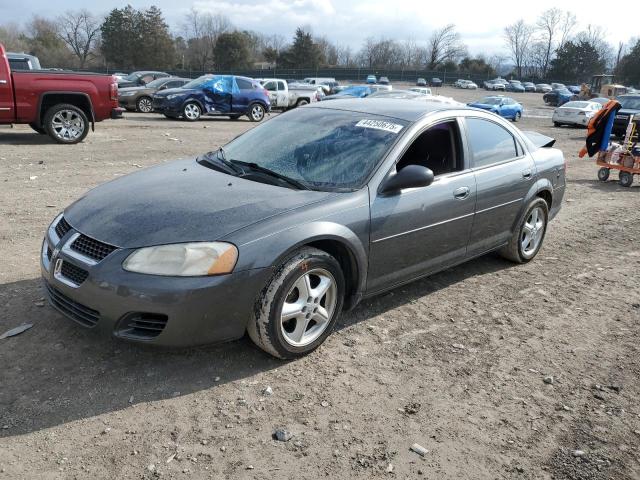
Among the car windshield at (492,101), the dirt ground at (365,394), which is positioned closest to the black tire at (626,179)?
the dirt ground at (365,394)

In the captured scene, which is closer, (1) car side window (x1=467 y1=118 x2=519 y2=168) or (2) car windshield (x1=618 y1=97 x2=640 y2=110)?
(1) car side window (x1=467 y1=118 x2=519 y2=168)

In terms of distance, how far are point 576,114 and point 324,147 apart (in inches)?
959

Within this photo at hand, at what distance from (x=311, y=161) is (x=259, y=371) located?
1551 millimetres

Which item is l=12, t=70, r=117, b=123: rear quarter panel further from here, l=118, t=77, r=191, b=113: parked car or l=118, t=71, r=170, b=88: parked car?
l=118, t=71, r=170, b=88: parked car

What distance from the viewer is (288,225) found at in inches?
131

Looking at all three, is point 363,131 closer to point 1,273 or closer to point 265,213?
point 265,213

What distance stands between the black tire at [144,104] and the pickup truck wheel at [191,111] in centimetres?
298

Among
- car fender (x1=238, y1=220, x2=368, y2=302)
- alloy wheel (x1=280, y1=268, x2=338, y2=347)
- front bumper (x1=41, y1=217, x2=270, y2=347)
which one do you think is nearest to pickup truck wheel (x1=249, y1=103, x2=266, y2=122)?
car fender (x1=238, y1=220, x2=368, y2=302)

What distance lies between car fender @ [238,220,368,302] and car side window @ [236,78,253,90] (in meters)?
17.7

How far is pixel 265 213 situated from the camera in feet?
11.1

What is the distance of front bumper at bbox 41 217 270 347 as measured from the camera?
3021mm

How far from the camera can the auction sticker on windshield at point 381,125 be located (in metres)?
4.17

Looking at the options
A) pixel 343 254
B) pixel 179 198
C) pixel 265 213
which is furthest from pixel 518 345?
pixel 179 198

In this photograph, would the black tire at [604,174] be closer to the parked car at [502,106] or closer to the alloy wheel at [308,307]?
the alloy wheel at [308,307]
